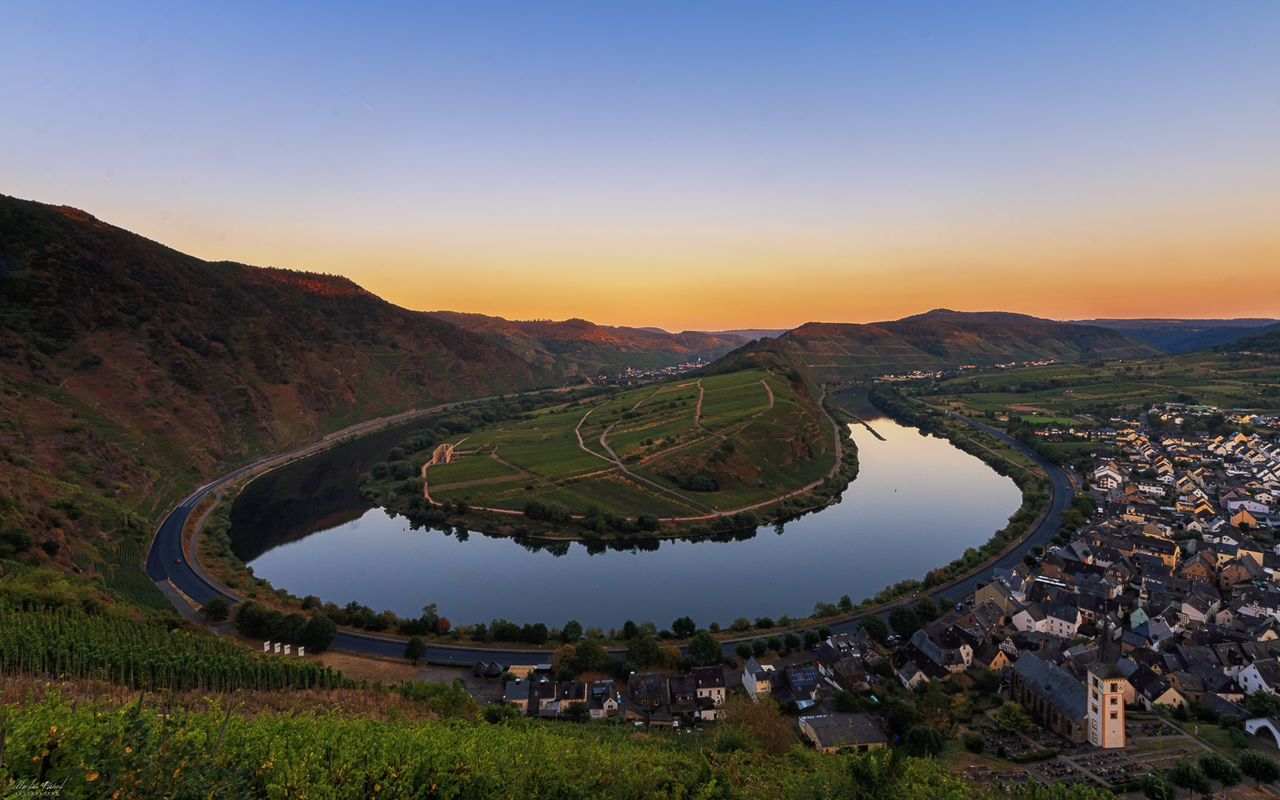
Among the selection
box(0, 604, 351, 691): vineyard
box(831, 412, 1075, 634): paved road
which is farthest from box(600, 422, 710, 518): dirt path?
box(0, 604, 351, 691): vineyard

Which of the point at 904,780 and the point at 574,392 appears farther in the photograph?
the point at 574,392

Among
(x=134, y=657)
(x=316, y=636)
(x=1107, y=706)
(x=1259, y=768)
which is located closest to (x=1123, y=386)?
(x=1107, y=706)

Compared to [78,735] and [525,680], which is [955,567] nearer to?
[525,680]

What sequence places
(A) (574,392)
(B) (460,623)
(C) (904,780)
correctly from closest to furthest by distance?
(C) (904,780), (B) (460,623), (A) (574,392)

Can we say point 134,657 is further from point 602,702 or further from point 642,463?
point 642,463

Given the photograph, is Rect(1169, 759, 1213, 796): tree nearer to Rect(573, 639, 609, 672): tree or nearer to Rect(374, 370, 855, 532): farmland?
Rect(573, 639, 609, 672): tree

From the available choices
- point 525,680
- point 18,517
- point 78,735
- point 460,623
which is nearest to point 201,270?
point 18,517
